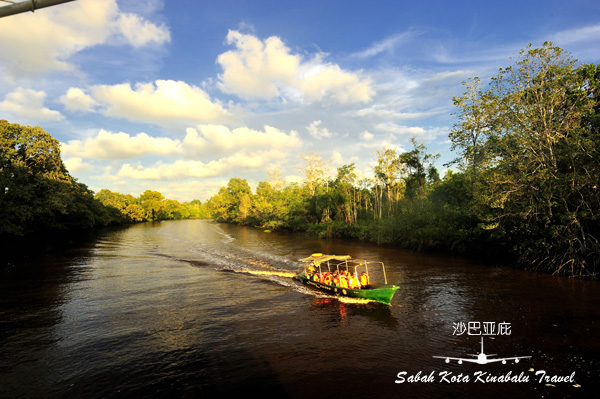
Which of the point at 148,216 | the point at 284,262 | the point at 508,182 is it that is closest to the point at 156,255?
the point at 284,262

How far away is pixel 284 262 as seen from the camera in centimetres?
2644

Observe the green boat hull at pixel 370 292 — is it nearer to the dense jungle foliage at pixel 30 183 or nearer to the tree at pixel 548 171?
the tree at pixel 548 171

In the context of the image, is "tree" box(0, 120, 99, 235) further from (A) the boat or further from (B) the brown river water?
(A) the boat

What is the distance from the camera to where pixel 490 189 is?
19.7 m

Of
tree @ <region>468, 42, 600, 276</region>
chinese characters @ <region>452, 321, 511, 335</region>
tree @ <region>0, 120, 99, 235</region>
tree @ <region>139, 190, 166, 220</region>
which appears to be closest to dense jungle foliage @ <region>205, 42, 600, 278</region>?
tree @ <region>468, 42, 600, 276</region>

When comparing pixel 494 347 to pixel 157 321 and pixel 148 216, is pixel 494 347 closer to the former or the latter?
pixel 157 321

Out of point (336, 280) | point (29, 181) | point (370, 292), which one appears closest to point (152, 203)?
point (29, 181)

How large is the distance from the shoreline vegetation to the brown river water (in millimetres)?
3547

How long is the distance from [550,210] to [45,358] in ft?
80.8

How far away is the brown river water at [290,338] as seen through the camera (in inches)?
326

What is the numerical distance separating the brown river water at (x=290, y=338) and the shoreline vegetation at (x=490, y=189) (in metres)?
3.55

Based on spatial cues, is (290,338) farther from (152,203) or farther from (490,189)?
(152,203)

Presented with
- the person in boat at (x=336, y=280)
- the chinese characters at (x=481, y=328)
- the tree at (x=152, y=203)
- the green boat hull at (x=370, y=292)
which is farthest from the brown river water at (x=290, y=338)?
the tree at (x=152, y=203)

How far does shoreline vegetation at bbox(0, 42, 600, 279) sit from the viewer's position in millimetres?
17734
